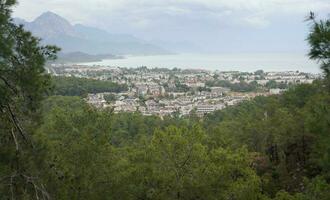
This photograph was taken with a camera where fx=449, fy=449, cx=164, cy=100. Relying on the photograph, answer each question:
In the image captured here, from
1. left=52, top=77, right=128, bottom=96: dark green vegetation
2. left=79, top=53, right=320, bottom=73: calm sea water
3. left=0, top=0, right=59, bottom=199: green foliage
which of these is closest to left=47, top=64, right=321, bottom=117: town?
left=52, top=77, right=128, bottom=96: dark green vegetation

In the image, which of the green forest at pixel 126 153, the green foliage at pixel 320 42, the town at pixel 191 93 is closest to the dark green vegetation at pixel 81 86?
the town at pixel 191 93

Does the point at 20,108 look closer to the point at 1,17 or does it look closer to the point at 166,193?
the point at 1,17

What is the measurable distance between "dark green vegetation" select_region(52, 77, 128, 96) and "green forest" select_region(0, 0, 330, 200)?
3087 cm

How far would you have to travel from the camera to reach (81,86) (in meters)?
53.4

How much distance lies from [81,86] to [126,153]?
43894 mm

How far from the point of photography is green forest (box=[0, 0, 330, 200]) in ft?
13.6

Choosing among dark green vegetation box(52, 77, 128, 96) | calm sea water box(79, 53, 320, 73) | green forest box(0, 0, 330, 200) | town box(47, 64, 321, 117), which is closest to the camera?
green forest box(0, 0, 330, 200)

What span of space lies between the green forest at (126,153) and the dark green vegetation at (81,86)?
101 feet

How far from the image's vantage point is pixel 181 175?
8258mm

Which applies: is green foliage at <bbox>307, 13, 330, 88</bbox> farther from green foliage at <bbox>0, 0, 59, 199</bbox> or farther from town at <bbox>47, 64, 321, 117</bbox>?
town at <bbox>47, 64, 321, 117</bbox>

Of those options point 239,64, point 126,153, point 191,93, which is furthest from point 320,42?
point 239,64

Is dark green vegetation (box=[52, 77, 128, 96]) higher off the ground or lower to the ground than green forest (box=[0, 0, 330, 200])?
lower

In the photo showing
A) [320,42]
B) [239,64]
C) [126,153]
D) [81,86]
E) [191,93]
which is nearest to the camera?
[320,42]

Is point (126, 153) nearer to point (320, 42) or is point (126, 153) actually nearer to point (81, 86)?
point (320, 42)
